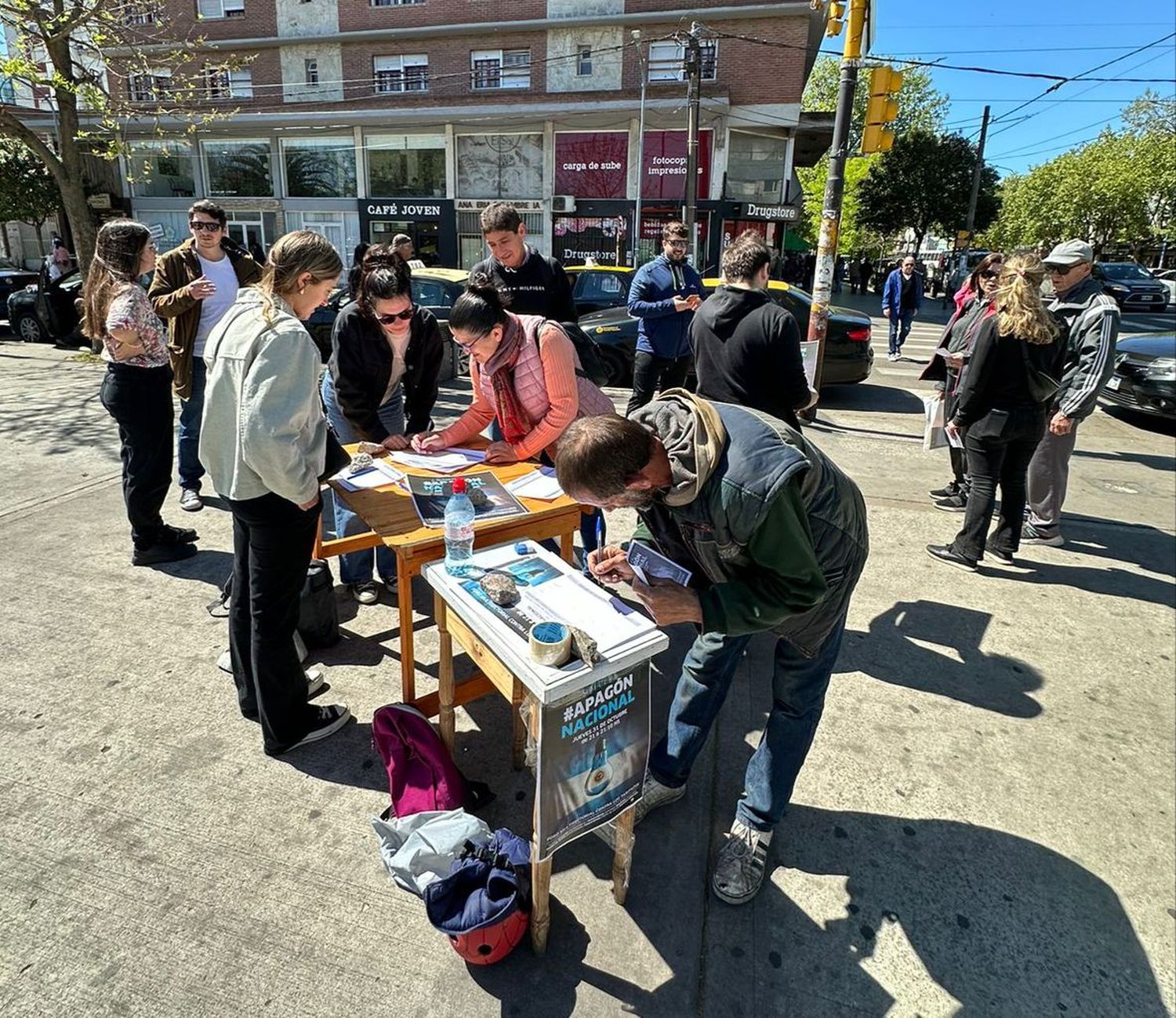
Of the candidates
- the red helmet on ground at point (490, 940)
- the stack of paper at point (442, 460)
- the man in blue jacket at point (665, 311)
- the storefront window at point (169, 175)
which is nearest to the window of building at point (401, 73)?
the storefront window at point (169, 175)

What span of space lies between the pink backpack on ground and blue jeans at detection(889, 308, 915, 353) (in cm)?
1363

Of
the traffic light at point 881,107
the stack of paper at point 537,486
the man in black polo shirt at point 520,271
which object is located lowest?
the stack of paper at point 537,486

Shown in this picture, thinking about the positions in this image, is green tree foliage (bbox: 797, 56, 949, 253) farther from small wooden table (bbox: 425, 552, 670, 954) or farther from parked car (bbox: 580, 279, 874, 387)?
small wooden table (bbox: 425, 552, 670, 954)

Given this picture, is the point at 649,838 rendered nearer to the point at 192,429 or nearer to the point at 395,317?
the point at 395,317

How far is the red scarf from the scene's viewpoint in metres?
3.12

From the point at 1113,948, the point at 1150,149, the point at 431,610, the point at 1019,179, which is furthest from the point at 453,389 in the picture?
the point at 1019,179

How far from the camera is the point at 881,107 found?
7.53 m

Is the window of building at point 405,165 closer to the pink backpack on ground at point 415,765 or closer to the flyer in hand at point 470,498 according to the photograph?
the flyer in hand at point 470,498

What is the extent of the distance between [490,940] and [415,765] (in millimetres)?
739

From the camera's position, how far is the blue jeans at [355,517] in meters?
3.91

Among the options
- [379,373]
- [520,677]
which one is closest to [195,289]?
[379,373]

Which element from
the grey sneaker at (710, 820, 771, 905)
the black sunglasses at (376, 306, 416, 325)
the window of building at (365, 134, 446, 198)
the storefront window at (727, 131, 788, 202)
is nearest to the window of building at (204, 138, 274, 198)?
the window of building at (365, 134, 446, 198)

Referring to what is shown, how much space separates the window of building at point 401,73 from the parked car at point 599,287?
60.9 ft

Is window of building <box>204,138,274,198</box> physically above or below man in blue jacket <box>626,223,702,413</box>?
above
